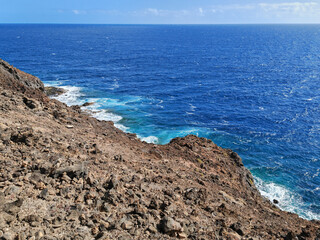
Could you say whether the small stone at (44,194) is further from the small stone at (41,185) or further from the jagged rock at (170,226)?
the jagged rock at (170,226)

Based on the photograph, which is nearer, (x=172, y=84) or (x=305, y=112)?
(x=305, y=112)

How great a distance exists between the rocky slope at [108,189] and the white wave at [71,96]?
38.3m

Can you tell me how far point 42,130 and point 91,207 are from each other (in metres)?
13.9

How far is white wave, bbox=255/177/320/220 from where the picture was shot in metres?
41.8

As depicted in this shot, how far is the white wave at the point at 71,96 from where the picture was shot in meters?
77.1

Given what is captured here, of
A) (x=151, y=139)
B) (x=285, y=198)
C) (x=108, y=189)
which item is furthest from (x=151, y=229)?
(x=151, y=139)

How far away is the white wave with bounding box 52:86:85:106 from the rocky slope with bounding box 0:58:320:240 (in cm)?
3833

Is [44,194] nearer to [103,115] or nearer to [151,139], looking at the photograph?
[151,139]

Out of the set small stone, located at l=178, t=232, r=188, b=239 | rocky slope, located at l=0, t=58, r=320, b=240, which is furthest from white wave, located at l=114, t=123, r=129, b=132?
small stone, located at l=178, t=232, r=188, b=239

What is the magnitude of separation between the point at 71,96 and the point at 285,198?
65.2 metres

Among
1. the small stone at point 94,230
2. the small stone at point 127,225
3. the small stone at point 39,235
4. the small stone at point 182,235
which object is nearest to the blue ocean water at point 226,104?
the small stone at point 182,235

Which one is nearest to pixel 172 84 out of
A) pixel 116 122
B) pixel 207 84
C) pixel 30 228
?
pixel 207 84

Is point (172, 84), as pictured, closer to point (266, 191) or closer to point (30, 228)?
point (266, 191)

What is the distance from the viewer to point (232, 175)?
38.8 metres
